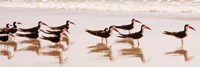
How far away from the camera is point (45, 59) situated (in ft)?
35.6

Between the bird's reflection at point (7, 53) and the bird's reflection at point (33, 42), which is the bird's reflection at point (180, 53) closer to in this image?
the bird's reflection at point (33, 42)

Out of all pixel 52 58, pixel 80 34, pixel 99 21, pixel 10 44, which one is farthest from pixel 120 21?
pixel 52 58

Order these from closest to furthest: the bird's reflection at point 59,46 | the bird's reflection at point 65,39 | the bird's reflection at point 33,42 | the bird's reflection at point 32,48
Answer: the bird's reflection at point 32,48 < the bird's reflection at point 59,46 < the bird's reflection at point 33,42 < the bird's reflection at point 65,39

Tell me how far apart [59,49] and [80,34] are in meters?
3.14

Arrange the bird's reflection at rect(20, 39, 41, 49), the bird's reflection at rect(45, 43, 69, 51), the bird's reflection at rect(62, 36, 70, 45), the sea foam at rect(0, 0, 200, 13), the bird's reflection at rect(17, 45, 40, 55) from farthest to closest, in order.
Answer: the sea foam at rect(0, 0, 200, 13), the bird's reflection at rect(62, 36, 70, 45), the bird's reflection at rect(20, 39, 41, 49), the bird's reflection at rect(45, 43, 69, 51), the bird's reflection at rect(17, 45, 40, 55)

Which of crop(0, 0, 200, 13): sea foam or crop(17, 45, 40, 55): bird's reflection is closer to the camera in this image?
crop(17, 45, 40, 55): bird's reflection

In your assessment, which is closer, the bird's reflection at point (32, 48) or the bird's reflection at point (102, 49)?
the bird's reflection at point (102, 49)

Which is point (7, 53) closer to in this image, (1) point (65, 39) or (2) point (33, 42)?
(2) point (33, 42)

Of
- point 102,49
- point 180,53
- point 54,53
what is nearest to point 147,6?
point 102,49

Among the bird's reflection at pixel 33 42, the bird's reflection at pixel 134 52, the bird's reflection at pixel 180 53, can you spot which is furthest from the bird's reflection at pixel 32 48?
the bird's reflection at pixel 180 53

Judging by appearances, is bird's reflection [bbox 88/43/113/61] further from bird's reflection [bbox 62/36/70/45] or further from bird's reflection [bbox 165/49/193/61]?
bird's reflection [bbox 165/49/193/61]

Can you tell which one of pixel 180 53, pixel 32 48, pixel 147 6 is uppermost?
pixel 147 6

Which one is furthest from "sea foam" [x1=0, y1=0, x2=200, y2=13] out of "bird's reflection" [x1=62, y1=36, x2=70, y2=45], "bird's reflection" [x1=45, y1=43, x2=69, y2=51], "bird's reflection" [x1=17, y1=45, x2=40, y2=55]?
"bird's reflection" [x1=17, y1=45, x2=40, y2=55]

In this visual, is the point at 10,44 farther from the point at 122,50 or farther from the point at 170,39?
the point at 170,39
